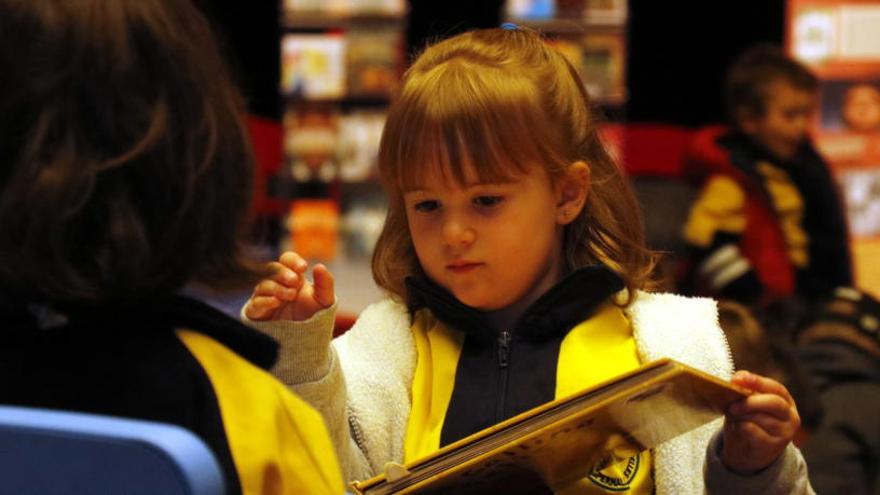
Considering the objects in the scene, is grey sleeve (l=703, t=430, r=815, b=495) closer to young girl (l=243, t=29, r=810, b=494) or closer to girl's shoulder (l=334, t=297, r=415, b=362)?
young girl (l=243, t=29, r=810, b=494)

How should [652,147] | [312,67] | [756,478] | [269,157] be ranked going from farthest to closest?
1. [312,67]
2. [269,157]
3. [652,147]
4. [756,478]

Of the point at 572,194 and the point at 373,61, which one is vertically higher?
the point at 572,194

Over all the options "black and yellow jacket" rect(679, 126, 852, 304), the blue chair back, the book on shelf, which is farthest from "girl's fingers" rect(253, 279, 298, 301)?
the book on shelf

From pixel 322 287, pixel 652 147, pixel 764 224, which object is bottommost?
pixel 652 147

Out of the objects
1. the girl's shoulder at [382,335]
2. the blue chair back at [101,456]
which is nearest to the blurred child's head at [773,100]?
Answer: the girl's shoulder at [382,335]

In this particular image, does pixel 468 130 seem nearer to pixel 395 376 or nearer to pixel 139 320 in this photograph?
pixel 395 376

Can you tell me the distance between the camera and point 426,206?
1.61m

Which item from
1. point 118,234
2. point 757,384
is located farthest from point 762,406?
point 118,234

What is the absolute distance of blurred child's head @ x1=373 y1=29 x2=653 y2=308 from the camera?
1.56 metres

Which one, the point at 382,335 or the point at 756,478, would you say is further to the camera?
the point at 382,335

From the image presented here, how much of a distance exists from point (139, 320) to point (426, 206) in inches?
21.8

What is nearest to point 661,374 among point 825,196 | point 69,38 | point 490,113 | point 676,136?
point 490,113

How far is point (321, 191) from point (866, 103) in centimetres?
256

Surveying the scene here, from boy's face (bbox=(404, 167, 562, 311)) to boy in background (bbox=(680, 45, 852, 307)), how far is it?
2.72 metres
